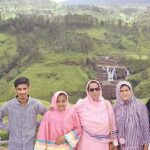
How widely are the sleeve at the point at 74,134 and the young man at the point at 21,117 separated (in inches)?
18.4

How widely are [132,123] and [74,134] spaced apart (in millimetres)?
789

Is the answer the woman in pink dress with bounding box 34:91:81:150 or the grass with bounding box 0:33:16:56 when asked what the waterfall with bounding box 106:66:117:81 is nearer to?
the grass with bounding box 0:33:16:56

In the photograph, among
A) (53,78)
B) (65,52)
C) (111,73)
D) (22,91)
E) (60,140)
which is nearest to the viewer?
(22,91)

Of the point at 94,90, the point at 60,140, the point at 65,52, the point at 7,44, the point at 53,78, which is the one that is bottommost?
the point at 60,140

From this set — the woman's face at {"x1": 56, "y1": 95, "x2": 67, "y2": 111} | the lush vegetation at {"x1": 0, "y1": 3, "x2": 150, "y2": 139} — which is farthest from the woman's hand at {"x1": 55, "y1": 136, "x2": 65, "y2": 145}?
the lush vegetation at {"x1": 0, "y1": 3, "x2": 150, "y2": 139}

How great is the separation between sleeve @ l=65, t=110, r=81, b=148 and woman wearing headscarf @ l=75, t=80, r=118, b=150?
7 centimetres

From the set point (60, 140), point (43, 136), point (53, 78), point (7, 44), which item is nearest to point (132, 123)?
point (60, 140)

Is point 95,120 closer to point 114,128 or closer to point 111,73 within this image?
point 114,128

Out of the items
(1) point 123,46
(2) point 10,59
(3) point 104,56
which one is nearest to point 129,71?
(3) point 104,56

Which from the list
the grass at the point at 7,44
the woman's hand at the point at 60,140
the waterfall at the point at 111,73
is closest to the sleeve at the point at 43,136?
the woman's hand at the point at 60,140

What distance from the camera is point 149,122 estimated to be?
5.12 metres

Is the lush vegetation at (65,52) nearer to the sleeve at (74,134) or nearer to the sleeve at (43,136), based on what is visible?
the sleeve at (74,134)

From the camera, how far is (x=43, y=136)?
16.3 ft

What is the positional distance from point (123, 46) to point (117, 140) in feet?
211
